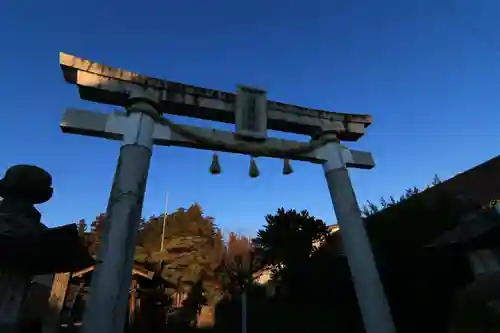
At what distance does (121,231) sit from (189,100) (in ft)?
8.98

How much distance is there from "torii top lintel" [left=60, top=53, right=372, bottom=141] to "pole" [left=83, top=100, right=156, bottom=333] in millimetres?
480

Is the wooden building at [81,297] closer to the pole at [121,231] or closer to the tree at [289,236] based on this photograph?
the tree at [289,236]

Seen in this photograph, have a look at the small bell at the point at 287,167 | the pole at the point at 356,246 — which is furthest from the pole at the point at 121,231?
the pole at the point at 356,246

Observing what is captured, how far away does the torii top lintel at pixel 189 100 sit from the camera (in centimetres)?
584

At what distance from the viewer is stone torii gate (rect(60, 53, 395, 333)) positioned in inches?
187

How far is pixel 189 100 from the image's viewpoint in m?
6.59

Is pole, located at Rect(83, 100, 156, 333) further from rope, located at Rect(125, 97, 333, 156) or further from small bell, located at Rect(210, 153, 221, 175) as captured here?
small bell, located at Rect(210, 153, 221, 175)

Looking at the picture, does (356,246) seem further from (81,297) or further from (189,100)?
(81,297)

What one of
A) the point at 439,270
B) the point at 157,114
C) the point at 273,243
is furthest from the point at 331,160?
the point at 273,243

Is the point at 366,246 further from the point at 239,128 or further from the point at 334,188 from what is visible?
the point at 239,128

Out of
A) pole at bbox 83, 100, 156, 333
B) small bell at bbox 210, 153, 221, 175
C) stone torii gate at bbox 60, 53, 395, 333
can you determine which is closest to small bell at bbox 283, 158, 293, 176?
stone torii gate at bbox 60, 53, 395, 333

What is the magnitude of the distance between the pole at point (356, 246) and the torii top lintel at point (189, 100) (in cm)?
66

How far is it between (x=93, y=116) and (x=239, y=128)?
2.48m

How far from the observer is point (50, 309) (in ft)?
32.2
